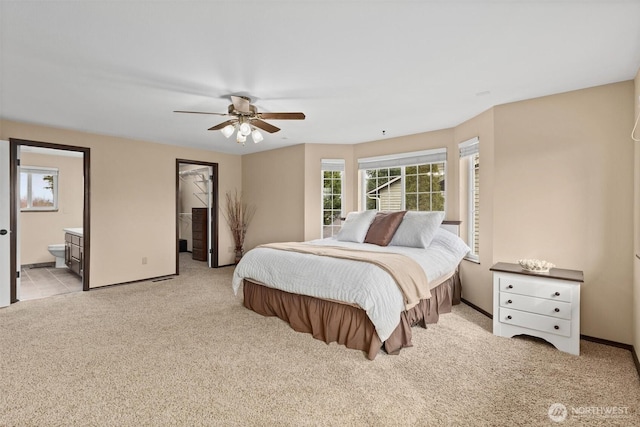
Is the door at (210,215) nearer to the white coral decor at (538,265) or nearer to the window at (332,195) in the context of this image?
the window at (332,195)

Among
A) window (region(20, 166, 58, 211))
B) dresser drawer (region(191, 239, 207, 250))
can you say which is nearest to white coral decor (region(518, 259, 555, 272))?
dresser drawer (region(191, 239, 207, 250))

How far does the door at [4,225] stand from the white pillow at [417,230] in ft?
15.5

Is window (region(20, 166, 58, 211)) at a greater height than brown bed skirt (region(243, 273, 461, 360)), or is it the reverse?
window (region(20, 166, 58, 211))

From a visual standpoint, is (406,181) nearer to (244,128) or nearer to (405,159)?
(405,159)

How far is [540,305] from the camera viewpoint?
107 inches

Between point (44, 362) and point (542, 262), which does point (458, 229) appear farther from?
point (44, 362)

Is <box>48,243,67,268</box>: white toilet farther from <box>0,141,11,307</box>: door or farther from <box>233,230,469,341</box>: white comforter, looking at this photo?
<box>233,230,469,341</box>: white comforter

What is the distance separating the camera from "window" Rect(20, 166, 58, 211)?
593 centimetres

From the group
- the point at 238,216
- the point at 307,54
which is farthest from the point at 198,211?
the point at 307,54

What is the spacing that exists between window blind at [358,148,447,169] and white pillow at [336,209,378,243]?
1.08 meters

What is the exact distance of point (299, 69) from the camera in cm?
250

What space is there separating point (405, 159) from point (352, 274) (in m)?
2.77

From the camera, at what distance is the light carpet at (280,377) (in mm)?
1833

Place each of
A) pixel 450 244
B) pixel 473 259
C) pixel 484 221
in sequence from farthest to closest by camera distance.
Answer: pixel 473 259
pixel 450 244
pixel 484 221
